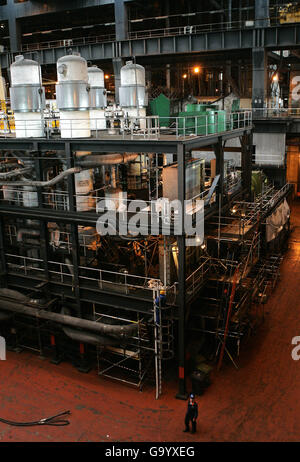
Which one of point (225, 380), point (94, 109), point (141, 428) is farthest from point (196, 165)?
point (141, 428)

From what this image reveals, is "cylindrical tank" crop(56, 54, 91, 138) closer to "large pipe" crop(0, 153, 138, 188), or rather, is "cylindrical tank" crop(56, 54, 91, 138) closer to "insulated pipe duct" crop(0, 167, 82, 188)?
"large pipe" crop(0, 153, 138, 188)

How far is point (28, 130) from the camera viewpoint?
17.8m

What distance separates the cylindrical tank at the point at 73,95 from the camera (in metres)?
16.3

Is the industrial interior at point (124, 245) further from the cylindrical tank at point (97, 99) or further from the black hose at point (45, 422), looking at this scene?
the black hose at point (45, 422)

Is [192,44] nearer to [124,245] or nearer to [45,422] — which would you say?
[124,245]

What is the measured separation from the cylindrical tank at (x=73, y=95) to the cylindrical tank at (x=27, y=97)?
1.31 metres

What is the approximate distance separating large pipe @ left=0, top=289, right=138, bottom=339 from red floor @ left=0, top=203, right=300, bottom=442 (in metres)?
2.07

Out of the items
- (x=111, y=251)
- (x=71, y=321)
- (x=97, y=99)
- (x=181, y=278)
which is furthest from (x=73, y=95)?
(x=71, y=321)

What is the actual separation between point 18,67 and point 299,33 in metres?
19.4

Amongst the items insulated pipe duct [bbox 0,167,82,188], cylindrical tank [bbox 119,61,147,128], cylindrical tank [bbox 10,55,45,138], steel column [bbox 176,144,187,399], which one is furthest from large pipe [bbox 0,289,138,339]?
cylindrical tank [bbox 119,61,147,128]

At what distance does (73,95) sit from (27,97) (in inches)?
87.4
